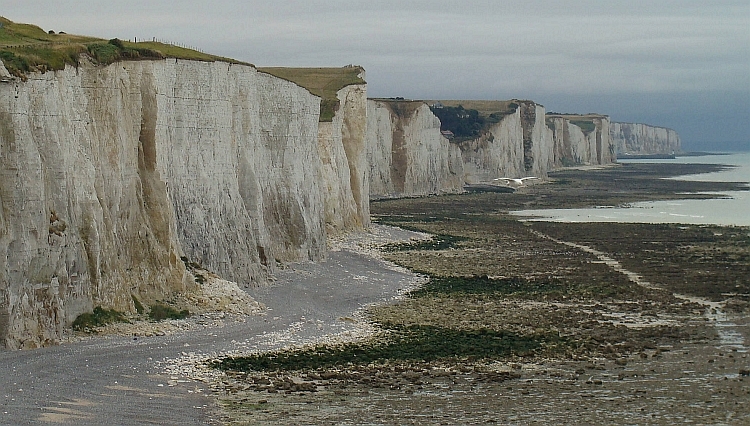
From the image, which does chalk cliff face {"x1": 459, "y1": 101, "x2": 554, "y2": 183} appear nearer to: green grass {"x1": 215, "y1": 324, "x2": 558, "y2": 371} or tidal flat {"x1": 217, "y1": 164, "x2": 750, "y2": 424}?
tidal flat {"x1": 217, "y1": 164, "x2": 750, "y2": 424}

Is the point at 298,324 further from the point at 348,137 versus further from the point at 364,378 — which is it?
the point at 348,137

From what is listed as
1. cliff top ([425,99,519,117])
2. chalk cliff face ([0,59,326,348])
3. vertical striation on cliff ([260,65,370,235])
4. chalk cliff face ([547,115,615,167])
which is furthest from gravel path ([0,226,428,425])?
chalk cliff face ([547,115,615,167])

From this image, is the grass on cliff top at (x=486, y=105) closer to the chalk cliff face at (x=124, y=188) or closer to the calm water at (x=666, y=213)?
the calm water at (x=666, y=213)

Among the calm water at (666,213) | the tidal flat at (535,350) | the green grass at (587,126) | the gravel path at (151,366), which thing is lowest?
the calm water at (666,213)

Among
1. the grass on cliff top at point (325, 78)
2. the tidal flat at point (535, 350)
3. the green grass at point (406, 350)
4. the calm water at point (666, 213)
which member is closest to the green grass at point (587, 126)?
the calm water at point (666, 213)

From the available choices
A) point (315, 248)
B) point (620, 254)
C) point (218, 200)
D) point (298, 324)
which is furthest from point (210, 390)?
point (620, 254)

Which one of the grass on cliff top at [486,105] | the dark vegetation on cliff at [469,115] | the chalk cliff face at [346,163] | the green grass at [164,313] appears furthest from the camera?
the grass on cliff top at [486,105]
